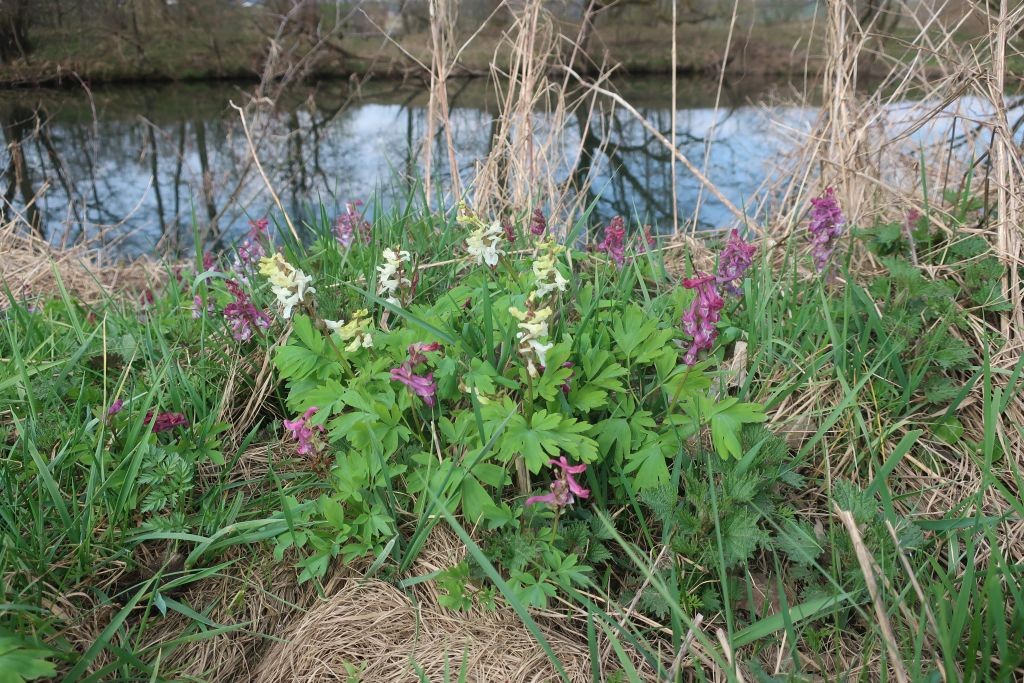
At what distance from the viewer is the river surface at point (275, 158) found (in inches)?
252

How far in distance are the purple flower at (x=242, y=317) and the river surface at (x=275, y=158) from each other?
5.18 ft

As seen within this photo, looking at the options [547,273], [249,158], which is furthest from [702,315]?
[249,158]

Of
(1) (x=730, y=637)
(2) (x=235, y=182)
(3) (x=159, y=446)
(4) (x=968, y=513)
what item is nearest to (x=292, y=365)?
(3) (x=159, y=446)

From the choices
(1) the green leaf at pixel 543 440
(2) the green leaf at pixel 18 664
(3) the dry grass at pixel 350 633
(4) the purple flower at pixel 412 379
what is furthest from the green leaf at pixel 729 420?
(2) the green leaf at pixel 18 664

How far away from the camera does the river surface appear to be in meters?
6.40

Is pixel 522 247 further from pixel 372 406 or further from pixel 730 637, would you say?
pixel 730 637

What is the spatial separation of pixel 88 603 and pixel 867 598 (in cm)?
175

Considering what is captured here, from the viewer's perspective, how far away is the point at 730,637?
51.4 inches

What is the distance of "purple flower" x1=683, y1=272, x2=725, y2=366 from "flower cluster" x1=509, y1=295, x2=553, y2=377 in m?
0.42

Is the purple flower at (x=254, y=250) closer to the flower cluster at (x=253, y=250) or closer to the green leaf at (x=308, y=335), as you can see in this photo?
the flower cluster at (x=253, y=250)

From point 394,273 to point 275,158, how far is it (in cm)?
793

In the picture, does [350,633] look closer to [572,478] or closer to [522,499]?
[522,499]

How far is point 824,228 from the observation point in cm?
236

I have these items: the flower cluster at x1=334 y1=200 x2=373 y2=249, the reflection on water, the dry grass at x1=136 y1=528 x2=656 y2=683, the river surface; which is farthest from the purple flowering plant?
the reflection on water
